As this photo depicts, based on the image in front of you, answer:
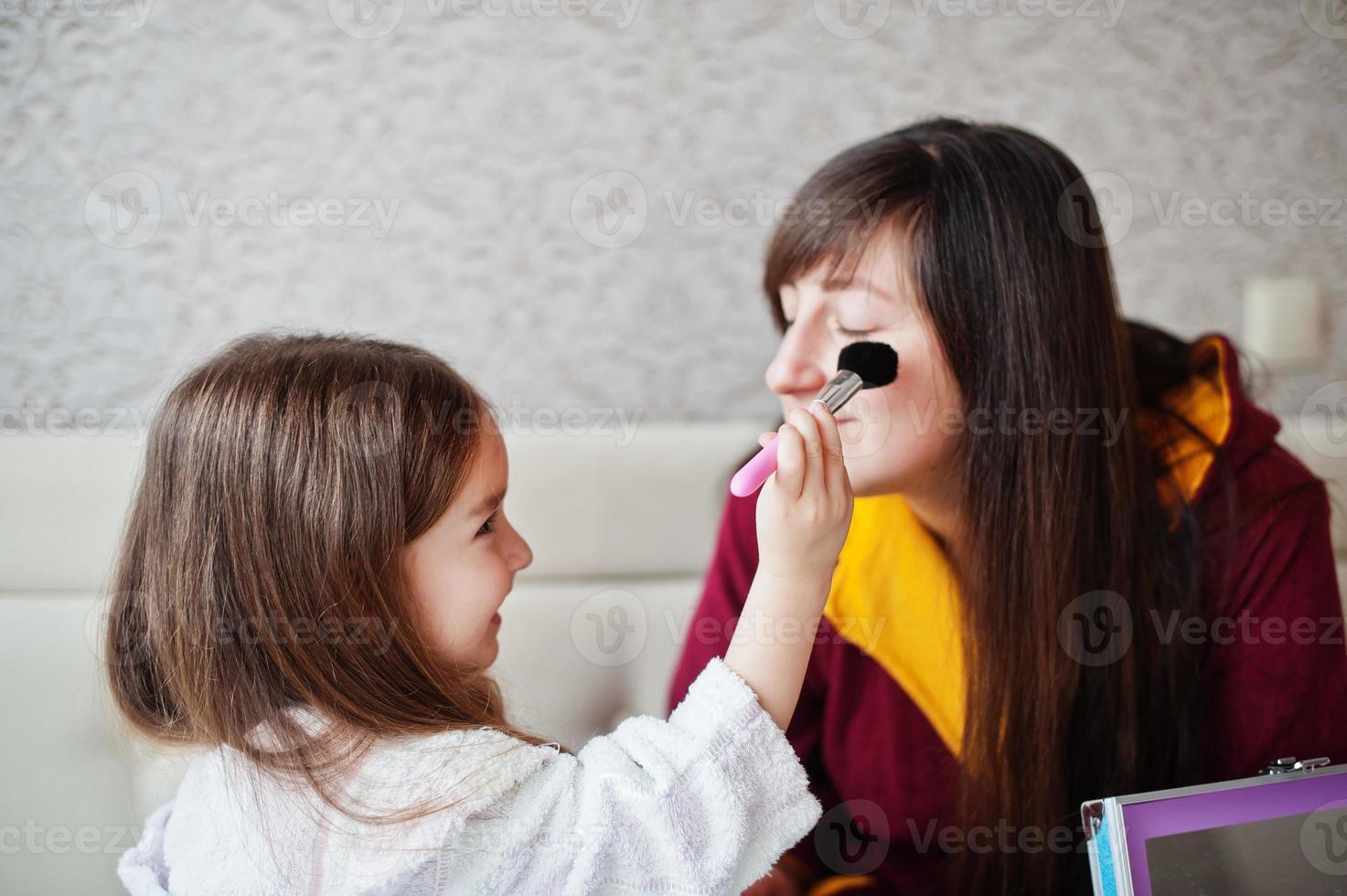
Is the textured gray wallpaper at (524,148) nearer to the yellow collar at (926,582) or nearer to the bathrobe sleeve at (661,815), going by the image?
the yellow collar at (926,582)

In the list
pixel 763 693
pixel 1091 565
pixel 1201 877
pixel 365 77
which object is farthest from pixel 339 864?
pixel 365 77

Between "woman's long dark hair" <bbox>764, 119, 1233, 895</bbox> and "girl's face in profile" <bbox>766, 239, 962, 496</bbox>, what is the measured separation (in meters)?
0.02

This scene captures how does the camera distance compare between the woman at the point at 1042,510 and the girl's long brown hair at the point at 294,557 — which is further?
the woman at the point at 1042,510

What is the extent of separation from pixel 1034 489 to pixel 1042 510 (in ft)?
0.06

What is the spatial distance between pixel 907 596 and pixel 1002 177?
386 millimetres

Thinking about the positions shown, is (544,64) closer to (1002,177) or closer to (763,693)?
(1002,177)

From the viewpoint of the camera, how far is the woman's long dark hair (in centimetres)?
79


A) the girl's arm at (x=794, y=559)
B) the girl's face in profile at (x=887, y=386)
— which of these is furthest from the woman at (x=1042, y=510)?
the girl's arm at (x=794, y=559)

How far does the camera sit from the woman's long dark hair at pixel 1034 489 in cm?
79

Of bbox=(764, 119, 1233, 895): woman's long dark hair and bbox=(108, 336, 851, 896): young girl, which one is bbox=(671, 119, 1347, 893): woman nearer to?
bbox=(764, 119, 1233, 895): woman's long dark hair

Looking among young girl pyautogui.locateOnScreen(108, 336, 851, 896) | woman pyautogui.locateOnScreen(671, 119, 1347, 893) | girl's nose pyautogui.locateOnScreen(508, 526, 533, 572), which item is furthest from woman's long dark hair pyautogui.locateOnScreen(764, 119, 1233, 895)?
girl's nose pyautogui.locateOnScreen(508, 526, 533, 572)

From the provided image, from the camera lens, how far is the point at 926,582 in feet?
2.92

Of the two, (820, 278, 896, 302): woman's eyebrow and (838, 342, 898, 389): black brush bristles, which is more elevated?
(820, 278, 896, 302): woman's eyebrow

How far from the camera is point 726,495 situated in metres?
1.09
